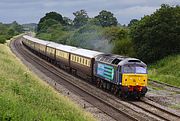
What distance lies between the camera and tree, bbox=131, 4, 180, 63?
166ft

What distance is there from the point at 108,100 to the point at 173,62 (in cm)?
1930

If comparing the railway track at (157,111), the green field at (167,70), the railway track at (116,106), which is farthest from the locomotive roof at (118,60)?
the green field at (167,70)

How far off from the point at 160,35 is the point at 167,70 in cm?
800

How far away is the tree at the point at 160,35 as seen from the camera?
5066cm

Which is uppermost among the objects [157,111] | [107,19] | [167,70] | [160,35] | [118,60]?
[107,19]

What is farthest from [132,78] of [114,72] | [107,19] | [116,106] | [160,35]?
[107,19]

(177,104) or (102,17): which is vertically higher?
(102,17)

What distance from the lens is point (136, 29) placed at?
54.0m

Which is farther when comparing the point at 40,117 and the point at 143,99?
the point at 143,99

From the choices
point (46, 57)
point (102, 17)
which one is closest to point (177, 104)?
point (46, 57)

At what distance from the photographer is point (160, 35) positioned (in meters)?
50.7

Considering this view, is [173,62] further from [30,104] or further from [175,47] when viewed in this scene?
[30,104]

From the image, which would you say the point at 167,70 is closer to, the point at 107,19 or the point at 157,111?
the point at 157,111

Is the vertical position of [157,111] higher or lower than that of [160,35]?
lower
